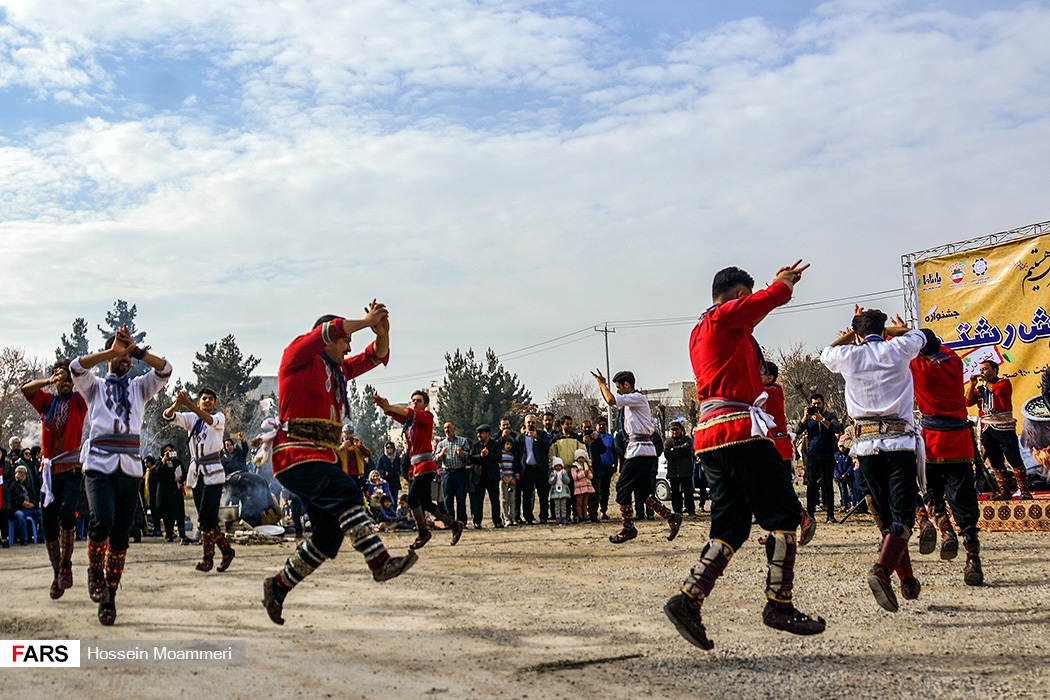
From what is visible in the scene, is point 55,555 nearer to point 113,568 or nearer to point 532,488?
point 113,568

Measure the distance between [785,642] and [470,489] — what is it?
13601 millimetres

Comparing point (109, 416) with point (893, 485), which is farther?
point (109, 416)

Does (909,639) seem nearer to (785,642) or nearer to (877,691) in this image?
(785,642)

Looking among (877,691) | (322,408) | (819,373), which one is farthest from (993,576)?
(819,373)

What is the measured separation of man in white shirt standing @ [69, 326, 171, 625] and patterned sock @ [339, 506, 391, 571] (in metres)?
2.53

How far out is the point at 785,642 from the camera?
608cm

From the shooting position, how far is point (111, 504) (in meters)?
7.58

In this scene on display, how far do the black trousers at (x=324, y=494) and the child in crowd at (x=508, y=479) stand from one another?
42.3 feet

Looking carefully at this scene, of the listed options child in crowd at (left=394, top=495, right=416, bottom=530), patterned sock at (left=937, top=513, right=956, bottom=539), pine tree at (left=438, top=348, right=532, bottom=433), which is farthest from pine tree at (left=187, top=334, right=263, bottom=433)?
patterned sock at (left=937, top=513, right=956, bottom=539)

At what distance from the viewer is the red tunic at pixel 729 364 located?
5.57m

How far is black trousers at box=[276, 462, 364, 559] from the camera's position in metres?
5.97

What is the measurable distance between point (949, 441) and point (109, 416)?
688cm

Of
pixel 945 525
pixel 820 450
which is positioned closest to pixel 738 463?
pixel 945 525

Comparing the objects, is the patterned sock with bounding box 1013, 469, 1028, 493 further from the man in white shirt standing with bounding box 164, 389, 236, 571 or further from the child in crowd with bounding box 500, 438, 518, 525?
the man in white shirt standing with bounding box 164, 389, 236, 571
